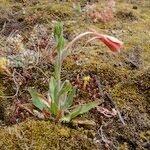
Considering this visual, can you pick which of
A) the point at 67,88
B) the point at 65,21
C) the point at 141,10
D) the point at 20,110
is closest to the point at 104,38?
the point at 67,88

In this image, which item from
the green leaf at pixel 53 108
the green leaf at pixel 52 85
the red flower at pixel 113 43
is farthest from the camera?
the green leaf at pixel 52 85

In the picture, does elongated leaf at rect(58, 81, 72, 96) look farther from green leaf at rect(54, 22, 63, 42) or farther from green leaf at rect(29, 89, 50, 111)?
green leaf at rect(54, 22, 63, 42)

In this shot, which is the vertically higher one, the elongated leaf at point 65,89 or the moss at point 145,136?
the elongated leaf at point 65,89

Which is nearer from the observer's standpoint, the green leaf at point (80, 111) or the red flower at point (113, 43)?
the red flower at point (113, 43)

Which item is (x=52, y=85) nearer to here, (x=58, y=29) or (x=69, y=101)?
(x=69, y=101)

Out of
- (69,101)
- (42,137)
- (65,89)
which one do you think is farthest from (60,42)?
(42,137)

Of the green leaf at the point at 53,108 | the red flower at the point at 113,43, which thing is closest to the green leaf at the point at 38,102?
the green leaf at the point at 53,108

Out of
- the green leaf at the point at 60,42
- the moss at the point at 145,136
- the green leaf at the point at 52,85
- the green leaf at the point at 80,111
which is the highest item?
the green leaf at the point at 60,42

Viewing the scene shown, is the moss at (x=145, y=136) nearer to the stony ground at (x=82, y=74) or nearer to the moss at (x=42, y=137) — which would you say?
the stony ground at (x=82, y=74)

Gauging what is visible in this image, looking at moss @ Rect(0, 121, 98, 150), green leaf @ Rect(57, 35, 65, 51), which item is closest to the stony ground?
moss @ Rect(0, 121, 98, 150)
